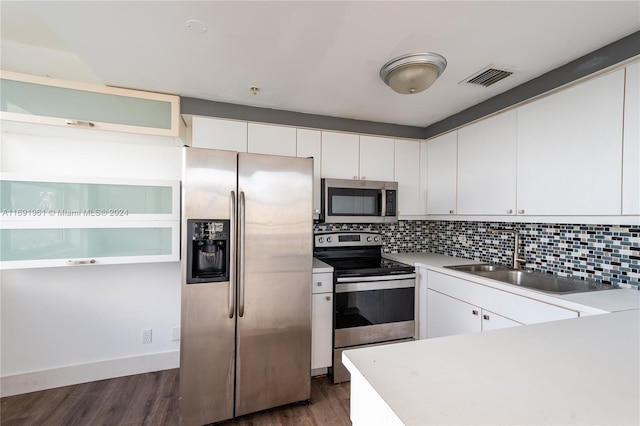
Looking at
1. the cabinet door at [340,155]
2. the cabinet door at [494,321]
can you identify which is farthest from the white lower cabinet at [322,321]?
the cabinet door at [494,321]

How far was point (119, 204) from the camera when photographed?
6.83 ft

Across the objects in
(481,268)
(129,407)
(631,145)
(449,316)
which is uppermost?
(631,145)

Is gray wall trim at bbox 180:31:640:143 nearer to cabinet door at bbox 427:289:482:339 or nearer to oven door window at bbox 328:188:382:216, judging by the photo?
oven door window at bbox 328:188:382:216

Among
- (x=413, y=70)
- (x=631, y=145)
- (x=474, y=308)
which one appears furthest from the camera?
(x=474, y=308)

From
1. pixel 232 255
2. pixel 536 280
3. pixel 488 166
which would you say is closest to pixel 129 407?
pixel 232 255

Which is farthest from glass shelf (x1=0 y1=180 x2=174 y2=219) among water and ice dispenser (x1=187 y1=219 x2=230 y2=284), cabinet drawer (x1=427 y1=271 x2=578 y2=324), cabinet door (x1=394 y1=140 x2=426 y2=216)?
cabinet drawer (x1=427 y1=271 x2=578 y2=324)

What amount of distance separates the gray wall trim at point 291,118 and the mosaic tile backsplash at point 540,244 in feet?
3.29

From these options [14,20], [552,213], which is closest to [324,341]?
[552,213]

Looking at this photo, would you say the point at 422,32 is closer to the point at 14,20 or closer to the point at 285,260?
the point at 285,260

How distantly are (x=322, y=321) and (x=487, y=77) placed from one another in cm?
218

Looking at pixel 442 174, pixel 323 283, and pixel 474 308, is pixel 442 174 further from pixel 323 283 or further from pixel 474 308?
pixel 323 283

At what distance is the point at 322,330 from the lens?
2.21 m

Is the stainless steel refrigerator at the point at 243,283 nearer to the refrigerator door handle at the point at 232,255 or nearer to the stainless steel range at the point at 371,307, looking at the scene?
the refrigerator door handle at the point at 232,255

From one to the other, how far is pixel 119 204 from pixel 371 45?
6.85ft
